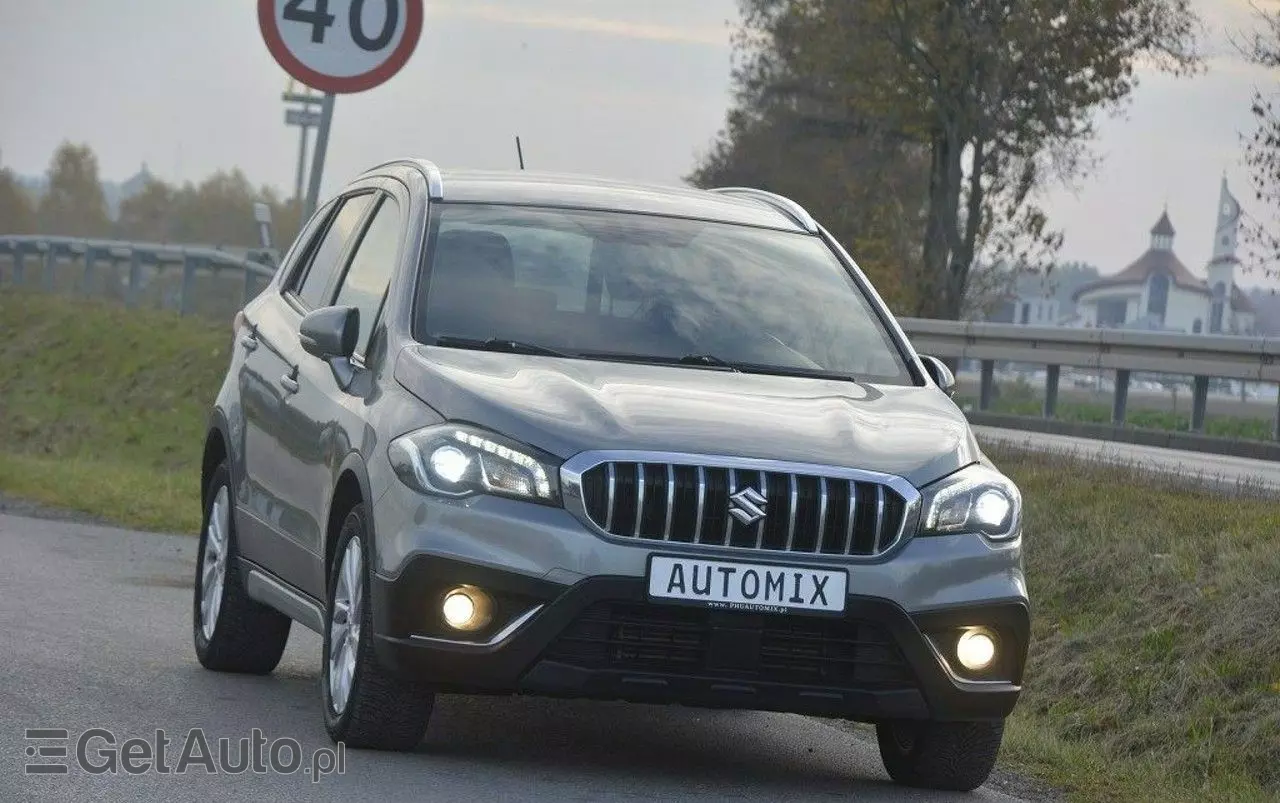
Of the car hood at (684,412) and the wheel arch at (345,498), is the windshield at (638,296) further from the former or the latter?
the wheel arch at (345,498)

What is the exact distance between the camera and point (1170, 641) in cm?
914

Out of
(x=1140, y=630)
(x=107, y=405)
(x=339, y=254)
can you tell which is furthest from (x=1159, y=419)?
(x=339, y=254)

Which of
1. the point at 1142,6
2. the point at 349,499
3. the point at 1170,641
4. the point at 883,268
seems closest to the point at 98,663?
the point at 349,499

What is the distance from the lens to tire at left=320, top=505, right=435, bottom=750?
6.79 meters

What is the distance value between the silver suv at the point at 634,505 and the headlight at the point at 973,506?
0.4 inches

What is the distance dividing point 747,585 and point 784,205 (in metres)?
2.71

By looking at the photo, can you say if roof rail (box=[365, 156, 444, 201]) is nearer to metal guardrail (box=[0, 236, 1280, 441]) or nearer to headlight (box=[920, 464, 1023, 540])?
headlight (box=[920, 464, 1023, 540])

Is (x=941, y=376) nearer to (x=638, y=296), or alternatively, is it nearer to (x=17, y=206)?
(x=638, y=296)

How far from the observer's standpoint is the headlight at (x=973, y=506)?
6.73 metres

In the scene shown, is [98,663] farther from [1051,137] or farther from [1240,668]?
[1051,137]

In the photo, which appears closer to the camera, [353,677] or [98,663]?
[353,677]

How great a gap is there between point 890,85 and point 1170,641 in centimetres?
2468

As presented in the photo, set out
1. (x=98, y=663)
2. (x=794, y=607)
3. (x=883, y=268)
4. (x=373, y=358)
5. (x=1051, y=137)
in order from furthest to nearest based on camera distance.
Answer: (x=883, y=268) < (x=1051, y=137) < (x=98, y=663) < (x=373, y=358) < (x=794, y=607)

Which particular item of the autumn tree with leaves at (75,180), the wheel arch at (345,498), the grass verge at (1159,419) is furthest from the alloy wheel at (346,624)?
the autumn tree with leaves at (75,180)
